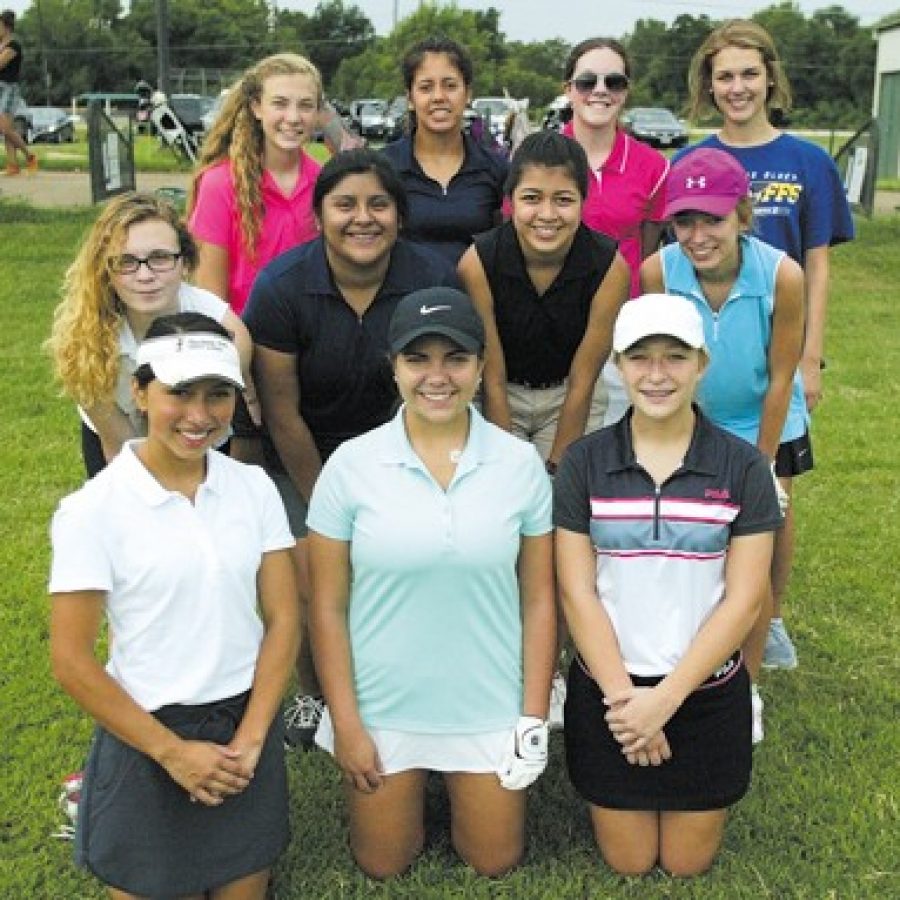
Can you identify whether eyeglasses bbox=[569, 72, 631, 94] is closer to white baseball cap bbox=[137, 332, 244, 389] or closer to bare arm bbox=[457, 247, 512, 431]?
bare arm bbox=[457, 247, 512, 431]

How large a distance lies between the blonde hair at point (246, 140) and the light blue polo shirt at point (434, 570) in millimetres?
1325

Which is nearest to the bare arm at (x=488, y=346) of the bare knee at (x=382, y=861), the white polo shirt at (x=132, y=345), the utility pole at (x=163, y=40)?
the white polo shirt at (x=132, y=345)

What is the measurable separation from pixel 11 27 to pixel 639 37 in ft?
269

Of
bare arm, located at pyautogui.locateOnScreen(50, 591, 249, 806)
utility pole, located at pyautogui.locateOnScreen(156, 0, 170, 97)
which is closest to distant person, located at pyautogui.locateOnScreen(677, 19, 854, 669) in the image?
bare arm, located at pyautogui.locateOnScreen(50, 591, 249, 806)

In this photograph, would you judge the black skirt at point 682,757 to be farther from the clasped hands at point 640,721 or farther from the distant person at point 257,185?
the distant person at point 257,185

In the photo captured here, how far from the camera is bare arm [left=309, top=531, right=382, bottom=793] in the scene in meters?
3.42

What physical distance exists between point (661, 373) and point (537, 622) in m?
0.75

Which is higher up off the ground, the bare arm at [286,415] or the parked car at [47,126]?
the parked car at [47,126]

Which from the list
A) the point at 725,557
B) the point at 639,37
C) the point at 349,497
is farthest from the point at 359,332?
the point at 639,37

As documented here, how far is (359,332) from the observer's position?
389 cm

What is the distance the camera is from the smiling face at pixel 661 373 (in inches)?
133

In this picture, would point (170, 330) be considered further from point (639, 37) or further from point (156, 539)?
point (639, 37)

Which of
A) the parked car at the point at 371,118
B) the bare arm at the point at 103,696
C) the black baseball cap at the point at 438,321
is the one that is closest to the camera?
the bare arm at the point at 103,696

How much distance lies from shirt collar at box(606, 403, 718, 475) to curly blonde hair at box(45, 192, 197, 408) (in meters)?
1.34
